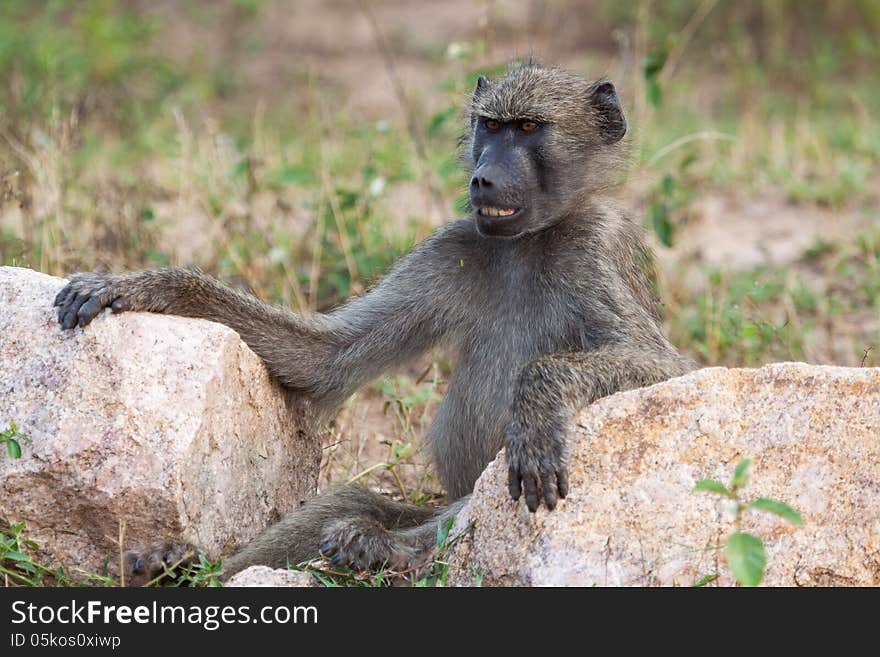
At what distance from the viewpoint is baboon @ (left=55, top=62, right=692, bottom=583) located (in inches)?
137

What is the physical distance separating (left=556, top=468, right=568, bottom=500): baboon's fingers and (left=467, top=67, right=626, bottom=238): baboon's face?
90cm

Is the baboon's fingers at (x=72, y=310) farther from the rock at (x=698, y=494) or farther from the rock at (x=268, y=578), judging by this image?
the rock at (x=698, y=494)

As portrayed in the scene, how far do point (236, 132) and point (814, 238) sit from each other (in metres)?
4.82

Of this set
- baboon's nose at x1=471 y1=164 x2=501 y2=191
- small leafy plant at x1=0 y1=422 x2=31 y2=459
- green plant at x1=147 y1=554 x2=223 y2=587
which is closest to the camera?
small leafy plant at x1=0 y1=422 x2=31 y2=459

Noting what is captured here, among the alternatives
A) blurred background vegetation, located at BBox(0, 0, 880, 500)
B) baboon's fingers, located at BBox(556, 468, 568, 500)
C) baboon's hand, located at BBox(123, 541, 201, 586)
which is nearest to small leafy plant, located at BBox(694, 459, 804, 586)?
baboon's fingers, located at BBox(556, 468, 568, 500)

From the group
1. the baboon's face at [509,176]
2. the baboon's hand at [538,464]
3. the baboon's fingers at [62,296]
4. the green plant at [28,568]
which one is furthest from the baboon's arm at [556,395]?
the baboon's fingers at [62,296]

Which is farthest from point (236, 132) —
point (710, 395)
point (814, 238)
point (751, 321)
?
point (710, 395)

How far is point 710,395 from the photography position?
10.3ft

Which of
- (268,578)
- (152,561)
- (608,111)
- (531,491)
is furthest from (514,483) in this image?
(608,111)

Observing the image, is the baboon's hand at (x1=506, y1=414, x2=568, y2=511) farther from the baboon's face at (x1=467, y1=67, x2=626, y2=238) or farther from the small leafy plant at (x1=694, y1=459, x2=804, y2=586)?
the baboon's face at (x1=467, y1=67, x2=626, y2=238)

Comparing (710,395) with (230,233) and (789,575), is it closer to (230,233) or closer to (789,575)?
(789,575)

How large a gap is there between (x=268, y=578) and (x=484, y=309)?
47.2 inches

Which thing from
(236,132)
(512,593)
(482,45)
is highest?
(236,132)

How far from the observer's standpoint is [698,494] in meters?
3.03
